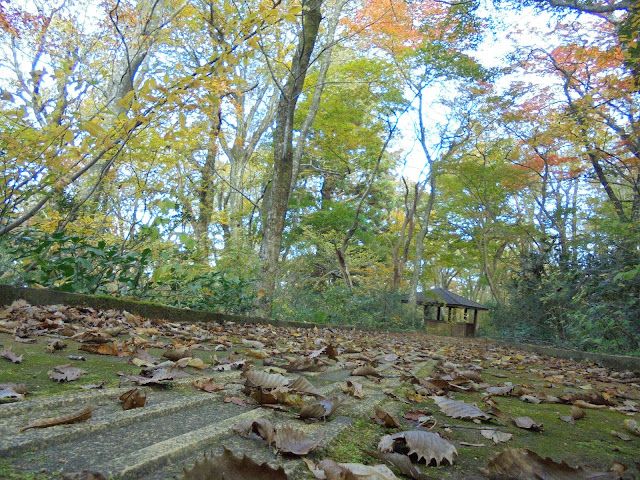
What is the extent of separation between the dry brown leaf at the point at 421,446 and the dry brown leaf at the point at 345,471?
23 cm

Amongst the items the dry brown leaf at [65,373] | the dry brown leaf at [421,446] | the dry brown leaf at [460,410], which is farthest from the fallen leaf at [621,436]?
the dry brown leaf at [65,373]

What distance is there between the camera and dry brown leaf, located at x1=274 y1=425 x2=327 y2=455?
1.05 m

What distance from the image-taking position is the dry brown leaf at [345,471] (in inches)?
36.4

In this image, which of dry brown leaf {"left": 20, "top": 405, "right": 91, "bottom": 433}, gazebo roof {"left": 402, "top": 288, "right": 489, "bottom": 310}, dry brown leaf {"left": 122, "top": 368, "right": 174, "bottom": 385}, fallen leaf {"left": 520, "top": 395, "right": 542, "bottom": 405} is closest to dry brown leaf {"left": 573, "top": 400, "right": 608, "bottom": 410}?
fallen leaf {"left": 520, "top": 395, "right": 542, "bottom": 405}

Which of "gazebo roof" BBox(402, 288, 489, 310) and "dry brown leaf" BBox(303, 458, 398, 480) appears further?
"gazebo roof" BBox(402, 288, 489, 310)

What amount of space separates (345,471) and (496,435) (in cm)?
86

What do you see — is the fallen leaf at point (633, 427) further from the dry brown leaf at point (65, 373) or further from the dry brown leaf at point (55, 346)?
the dry brown leaf at point (55, 346)

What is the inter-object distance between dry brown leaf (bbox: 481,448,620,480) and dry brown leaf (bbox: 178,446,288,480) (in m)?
0.63

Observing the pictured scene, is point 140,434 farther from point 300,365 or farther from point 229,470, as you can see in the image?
point 300,365

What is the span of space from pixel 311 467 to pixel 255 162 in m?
18.3

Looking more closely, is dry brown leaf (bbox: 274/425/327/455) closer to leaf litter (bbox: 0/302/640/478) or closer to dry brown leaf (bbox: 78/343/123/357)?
leaf litter (bbox: 0/302/640/478)

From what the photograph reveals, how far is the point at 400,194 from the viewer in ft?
87.2

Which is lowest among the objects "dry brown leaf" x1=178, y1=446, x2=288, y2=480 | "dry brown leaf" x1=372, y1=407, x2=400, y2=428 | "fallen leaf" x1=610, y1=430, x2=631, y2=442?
"dry brown leaf" x1=372, y1=407, x2=400, y2=428

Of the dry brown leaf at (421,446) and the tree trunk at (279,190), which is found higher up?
the tree trunk at (279,190)
